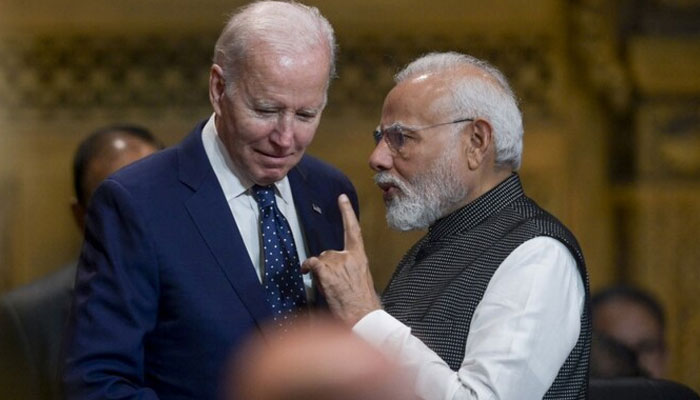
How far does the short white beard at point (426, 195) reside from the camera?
264cm

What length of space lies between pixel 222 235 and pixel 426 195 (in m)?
0.40

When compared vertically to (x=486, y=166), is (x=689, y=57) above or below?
below

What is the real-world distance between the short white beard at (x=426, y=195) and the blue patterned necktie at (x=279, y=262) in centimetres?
20

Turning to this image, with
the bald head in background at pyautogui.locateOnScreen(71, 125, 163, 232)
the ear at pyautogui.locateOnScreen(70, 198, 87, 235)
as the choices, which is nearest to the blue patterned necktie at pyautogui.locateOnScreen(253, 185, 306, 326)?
the bald head in background at pyautogui.locateOnScreen(71, 125, 163, 232)

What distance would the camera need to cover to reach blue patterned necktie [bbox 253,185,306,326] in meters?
2.57

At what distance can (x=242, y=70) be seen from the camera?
246 centimetres

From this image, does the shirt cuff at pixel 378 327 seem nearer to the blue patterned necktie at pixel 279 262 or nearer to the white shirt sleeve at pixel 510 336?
the white shirt sleeve at pixel 510 336

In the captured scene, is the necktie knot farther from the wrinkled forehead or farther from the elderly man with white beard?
the wrinkled forehead

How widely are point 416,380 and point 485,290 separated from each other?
0.20 m

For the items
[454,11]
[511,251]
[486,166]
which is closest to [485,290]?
[511,251]

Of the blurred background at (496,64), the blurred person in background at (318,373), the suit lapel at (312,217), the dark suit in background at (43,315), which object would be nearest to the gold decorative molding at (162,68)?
the blurred background at (496,64)

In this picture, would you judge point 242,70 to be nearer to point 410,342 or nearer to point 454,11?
point 410,342

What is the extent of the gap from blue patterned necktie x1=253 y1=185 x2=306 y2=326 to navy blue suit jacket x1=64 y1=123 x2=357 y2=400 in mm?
59

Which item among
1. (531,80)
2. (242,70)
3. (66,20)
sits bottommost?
(531,80)
